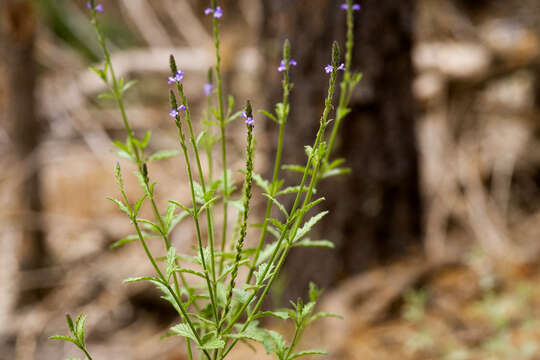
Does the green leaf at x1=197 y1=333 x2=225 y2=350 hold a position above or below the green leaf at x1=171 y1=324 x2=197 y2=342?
below

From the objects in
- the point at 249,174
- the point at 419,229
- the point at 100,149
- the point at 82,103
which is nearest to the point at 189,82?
the point at 82,103

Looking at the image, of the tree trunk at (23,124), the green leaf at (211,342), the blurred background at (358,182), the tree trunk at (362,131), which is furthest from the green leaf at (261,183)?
the tree trunk at (23,124)

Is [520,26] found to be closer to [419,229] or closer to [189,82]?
[419,229]

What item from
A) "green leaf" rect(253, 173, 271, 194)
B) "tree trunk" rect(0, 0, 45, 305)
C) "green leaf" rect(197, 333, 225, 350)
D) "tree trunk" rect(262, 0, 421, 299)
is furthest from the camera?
"tree trunk" rect(0, 0, 45, 305)

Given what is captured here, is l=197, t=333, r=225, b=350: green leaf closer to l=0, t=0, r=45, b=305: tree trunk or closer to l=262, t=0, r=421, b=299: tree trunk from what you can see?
l=262, t=0, r=421, b=299: tree trunk

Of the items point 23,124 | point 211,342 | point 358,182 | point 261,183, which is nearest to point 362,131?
point 358,182

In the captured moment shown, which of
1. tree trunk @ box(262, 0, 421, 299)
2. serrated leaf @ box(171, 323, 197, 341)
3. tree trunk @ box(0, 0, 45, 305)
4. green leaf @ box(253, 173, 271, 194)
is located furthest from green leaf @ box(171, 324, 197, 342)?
tree trunk @ box(0, 0, 45, 305)

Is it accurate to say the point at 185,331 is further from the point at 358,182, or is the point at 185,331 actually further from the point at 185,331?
the point at 358,182

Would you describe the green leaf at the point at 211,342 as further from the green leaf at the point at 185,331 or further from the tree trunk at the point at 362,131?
the tree trunk at the point at 362,131
